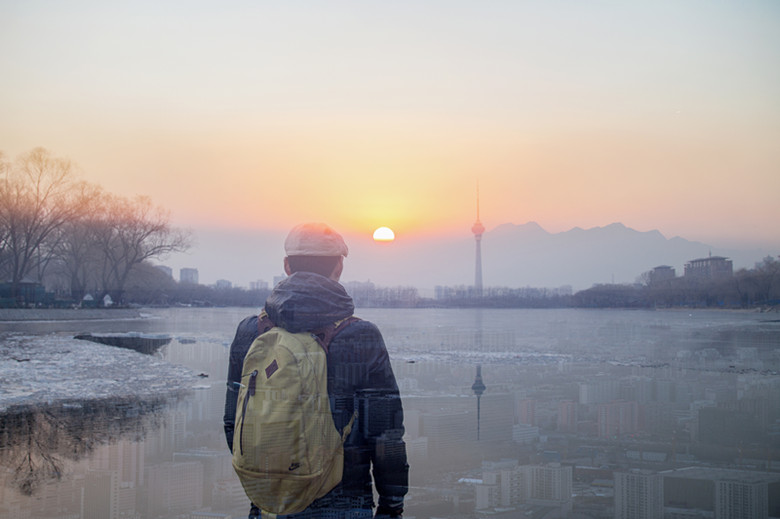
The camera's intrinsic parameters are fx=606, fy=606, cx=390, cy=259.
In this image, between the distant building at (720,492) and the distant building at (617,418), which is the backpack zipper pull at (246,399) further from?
the distant building at (617,418)

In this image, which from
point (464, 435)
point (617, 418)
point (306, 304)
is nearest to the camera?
point (306, 304)

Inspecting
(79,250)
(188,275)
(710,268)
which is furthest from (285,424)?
(79,250)

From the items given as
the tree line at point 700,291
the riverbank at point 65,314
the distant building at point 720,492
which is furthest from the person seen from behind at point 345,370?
the riverbank at point 65,314

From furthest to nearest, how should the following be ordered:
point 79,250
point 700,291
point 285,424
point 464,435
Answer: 1. point 79,250
2. point 700,291
3. point 464,435
4. point 285,424

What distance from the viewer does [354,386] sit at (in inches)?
66.0

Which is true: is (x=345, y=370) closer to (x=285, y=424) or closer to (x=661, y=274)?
(x=285, y=424)

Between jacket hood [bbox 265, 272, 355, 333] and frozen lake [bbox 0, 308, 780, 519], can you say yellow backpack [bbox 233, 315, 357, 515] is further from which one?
frozen lake [bbox 0, 308, 780, 519]

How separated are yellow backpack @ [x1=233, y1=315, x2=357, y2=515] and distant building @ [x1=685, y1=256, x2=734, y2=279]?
742 centimetres

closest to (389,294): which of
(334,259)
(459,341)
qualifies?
(334,259)

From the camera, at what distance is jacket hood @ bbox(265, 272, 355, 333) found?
1628 mm

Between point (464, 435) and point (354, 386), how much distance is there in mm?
2910

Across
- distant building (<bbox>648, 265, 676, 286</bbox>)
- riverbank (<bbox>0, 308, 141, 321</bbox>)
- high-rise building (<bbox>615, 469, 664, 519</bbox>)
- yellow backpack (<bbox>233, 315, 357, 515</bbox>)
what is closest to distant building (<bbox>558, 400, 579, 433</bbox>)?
high-rise building (<bbox>615, 469, 664, 519</bbox>)

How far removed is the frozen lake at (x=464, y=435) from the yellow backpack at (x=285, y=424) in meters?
1.61

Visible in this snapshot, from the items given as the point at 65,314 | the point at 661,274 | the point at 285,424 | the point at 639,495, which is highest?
the point at 661,274
